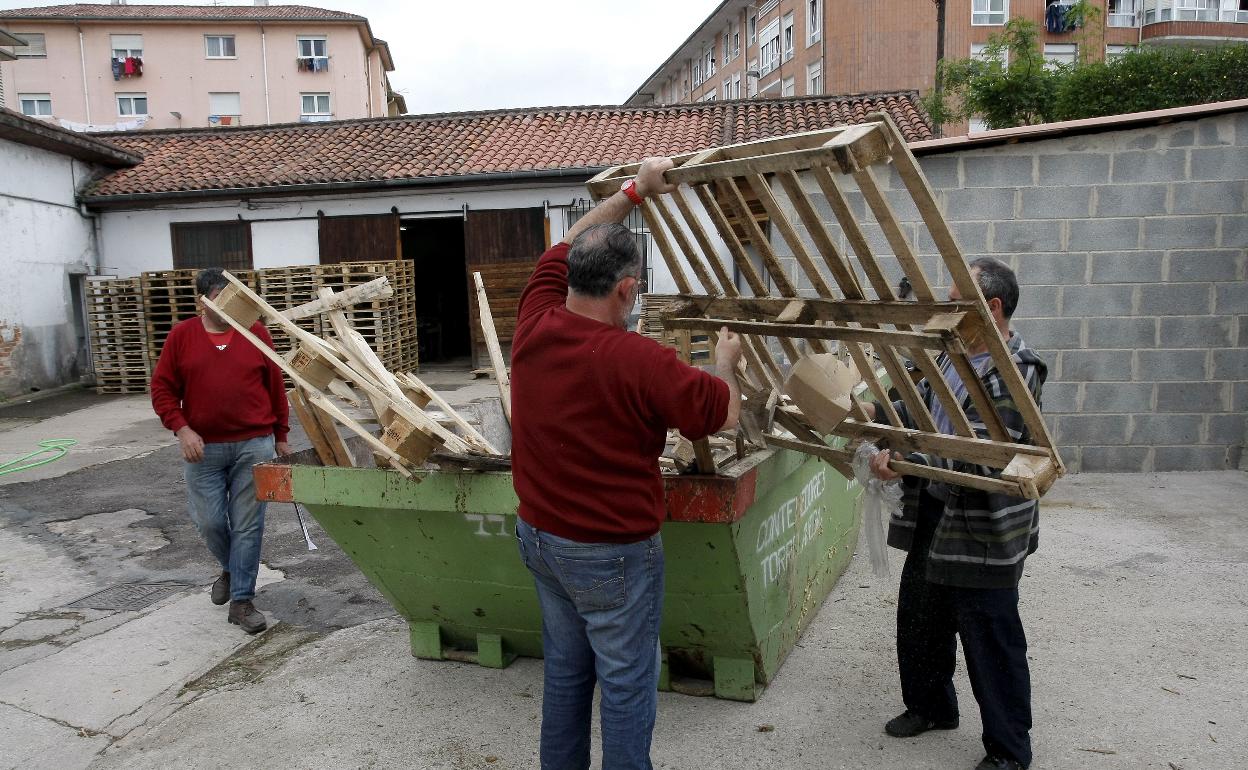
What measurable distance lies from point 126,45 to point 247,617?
37.3m

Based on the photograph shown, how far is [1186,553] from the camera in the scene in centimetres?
514

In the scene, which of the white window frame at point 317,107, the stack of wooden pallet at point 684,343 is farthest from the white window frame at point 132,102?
the stack of wooden pallet at point 684,343

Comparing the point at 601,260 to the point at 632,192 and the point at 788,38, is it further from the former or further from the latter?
the point at 788,38

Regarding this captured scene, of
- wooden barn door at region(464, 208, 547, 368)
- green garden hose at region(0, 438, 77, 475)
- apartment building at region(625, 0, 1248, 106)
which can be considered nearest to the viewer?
green garden hose at region(0, 438, 77, 475)

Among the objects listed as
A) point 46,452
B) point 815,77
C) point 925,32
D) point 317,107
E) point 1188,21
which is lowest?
point 46,452

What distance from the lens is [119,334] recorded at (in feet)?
45.4

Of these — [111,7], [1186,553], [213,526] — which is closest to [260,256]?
[213,526]

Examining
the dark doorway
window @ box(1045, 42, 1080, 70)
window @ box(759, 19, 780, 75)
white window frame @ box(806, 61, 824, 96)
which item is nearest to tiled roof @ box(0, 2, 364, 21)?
window @ box(759, 19, 780, 75)

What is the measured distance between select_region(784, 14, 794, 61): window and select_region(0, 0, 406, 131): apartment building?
16.4 metres

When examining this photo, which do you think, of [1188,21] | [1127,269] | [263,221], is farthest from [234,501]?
[1188,21]

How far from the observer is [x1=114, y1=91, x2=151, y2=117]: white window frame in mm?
34500

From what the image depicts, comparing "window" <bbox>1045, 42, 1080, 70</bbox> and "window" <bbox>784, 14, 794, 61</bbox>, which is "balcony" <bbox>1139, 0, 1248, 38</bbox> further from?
"window" <bbox>784, 14, 794, 61</bbox>

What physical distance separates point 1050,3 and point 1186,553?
30.5 meters

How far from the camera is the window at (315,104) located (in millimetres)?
35406
